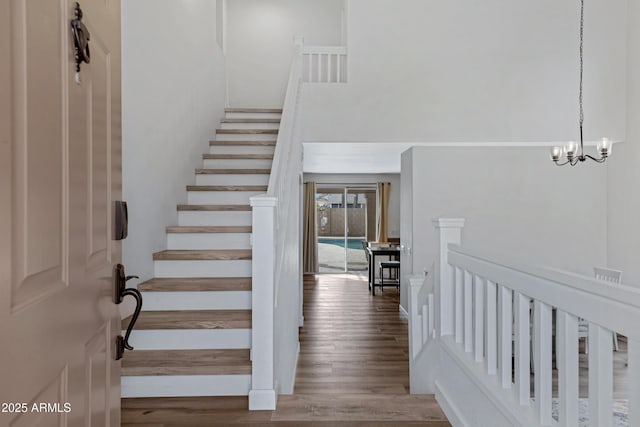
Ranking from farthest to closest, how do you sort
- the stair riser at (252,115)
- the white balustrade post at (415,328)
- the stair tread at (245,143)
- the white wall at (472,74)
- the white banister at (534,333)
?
the stair riser at (252,115) → the white wall at (472,74) → the stair tread at (245,143) → the white balustrade post at (415,328) → the white banister at (534,333)

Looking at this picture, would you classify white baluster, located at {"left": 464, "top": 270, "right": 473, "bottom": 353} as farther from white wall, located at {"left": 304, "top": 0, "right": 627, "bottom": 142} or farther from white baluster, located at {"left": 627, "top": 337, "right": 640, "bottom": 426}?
white wall, located at {"left": 304, "top": 0, "right": 627, "bottom": 142}

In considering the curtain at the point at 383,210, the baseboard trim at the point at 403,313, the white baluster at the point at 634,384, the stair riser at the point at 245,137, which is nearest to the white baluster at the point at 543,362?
the white baluster at the point at 634,384

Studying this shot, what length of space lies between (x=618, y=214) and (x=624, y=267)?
629 millimetres

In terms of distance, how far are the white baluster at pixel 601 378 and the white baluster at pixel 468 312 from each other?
1.08m

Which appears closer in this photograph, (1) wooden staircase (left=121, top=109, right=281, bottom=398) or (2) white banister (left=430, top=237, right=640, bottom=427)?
(2) white banister (left=430, top=237, right=640, bottom=427)

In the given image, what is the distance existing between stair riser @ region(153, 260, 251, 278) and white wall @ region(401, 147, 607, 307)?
304cm

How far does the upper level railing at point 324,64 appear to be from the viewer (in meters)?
5.17

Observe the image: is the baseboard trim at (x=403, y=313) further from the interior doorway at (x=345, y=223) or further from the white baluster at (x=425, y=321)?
the interior doorway at (x=345, y=223)

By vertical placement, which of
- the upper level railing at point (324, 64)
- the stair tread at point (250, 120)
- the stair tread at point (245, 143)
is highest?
the upper level railing at point (324, 64)

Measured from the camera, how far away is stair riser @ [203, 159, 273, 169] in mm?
4324

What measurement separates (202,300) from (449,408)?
5.29 feet

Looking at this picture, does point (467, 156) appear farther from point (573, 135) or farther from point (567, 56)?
point (567, 56)

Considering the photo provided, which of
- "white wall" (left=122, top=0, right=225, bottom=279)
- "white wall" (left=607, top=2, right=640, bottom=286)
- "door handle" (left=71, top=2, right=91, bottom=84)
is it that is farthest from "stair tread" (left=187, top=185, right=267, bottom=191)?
"white wall" (left=607, top=2, right=640, bottom=286)

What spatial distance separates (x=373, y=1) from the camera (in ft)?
16.6
